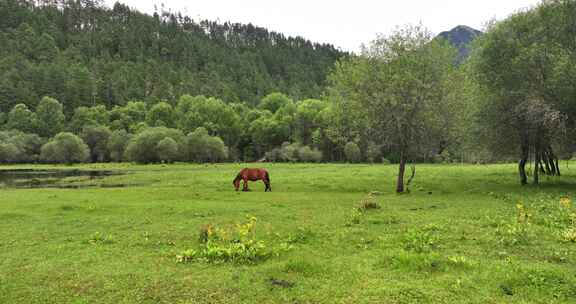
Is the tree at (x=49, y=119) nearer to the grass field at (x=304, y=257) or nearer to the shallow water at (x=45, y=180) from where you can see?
the shallow water at (x=45, y=180)

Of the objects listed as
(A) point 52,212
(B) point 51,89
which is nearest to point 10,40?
(B) point 51,89

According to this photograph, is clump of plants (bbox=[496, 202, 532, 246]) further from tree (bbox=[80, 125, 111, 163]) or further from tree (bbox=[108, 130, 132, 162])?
tree (bbox=[80, 125, 111, 163])

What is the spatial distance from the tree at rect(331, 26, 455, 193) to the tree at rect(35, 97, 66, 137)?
146282 millimetres

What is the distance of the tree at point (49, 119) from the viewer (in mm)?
138875

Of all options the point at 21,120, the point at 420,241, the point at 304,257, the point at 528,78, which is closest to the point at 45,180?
the point at 304,257

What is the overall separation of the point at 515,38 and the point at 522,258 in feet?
83.7

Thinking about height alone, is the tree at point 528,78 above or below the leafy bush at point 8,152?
above

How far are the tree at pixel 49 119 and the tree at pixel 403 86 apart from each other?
480 feet

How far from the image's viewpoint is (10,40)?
19562cm

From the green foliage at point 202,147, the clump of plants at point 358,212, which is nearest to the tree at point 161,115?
the green foliage at point 202,147

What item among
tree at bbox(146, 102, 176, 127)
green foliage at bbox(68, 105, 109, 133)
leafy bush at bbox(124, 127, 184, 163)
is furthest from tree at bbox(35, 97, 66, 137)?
leafy bush at bbox(124, 127, 184, 163)

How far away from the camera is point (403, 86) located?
97.1 feet

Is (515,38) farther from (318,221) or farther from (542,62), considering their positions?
(318,221)

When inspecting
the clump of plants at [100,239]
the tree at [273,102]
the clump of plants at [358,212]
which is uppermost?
the tree at [273,102]
